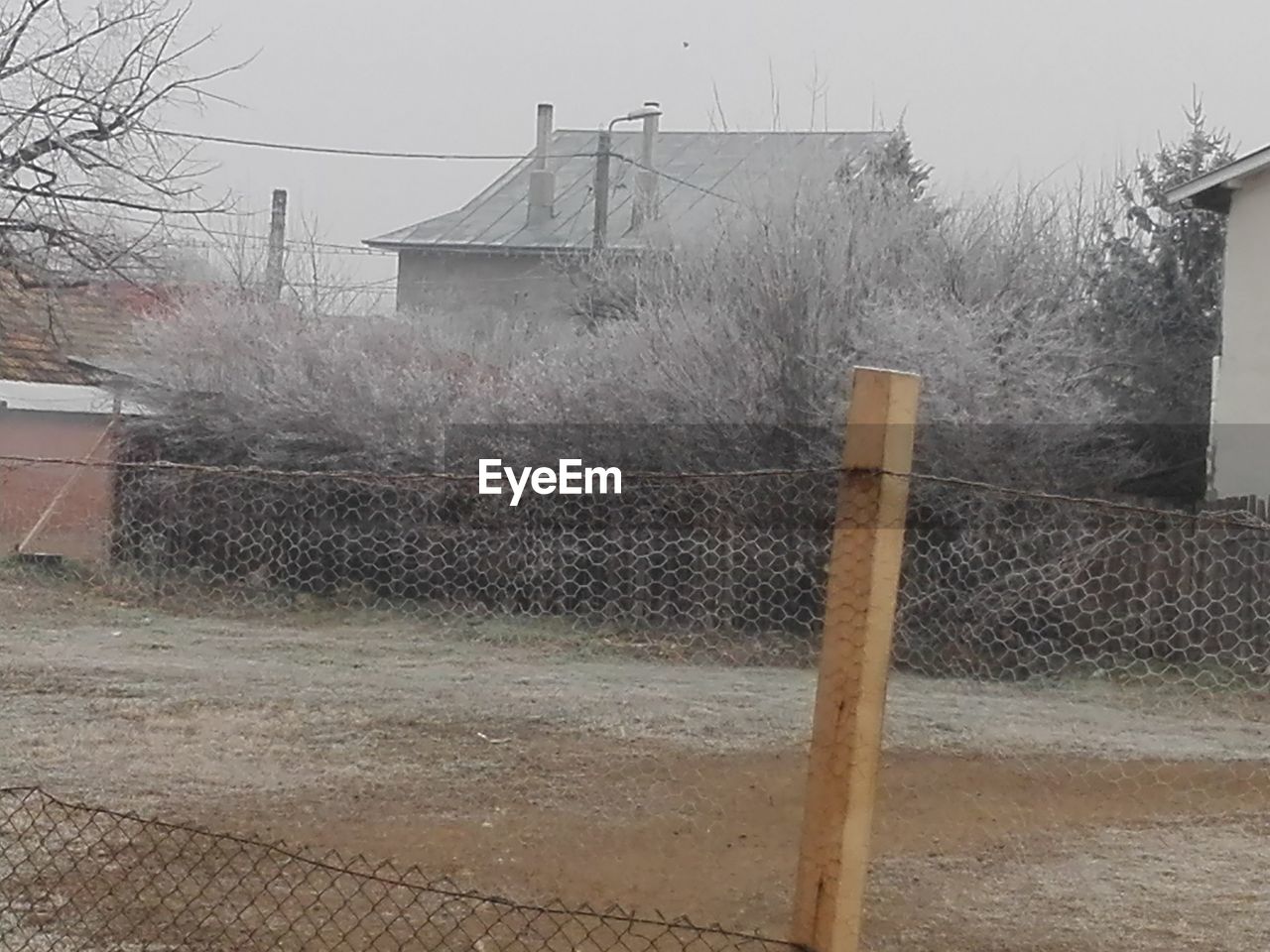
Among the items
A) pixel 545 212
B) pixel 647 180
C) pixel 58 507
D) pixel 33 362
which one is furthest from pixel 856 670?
pixel 545 212

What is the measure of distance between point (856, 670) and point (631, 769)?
403 cm

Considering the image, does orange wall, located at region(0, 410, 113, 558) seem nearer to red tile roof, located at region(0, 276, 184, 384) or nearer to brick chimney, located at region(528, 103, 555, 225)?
red tile roof, located at region(0, 276, 184, 384)

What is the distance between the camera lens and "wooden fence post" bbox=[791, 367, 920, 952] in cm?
266

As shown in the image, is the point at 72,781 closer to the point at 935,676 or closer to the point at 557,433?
the point at 935,676

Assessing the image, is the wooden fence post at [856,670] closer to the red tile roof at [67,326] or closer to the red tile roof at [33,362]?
the red tile roof at [67,326]

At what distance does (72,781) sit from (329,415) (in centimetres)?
597

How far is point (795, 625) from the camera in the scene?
676cm

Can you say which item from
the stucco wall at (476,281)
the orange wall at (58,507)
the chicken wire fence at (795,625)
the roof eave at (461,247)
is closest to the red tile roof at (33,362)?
the orange wall at (58,507)

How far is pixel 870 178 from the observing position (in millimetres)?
14156

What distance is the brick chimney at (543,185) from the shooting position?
1024 inches

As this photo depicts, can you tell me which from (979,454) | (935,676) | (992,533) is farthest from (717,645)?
(979,454)

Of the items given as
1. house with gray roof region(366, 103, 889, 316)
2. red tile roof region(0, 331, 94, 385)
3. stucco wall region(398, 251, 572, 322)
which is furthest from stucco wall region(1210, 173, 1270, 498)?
stucco wall region(398, 251, 572, 322)

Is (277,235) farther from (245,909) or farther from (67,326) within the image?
(245,909)

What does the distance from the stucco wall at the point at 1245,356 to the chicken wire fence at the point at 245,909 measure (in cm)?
1026
